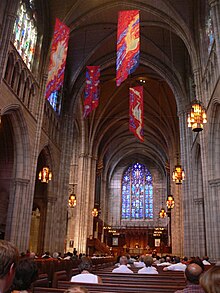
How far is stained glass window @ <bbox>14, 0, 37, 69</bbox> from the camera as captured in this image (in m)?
15.3

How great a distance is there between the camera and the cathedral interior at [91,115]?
14398 mm

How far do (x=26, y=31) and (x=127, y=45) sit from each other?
6.37 meters

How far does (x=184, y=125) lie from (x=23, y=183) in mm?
11697

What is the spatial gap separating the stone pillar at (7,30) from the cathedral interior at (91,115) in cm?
4

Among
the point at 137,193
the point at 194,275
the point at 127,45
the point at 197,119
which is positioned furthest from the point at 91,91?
the point at 137,193

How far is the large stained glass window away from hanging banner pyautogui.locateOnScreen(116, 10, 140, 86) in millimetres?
34832

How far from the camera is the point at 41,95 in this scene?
17.5 metres

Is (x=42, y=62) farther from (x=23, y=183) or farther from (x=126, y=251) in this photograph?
(x=126, y=251)

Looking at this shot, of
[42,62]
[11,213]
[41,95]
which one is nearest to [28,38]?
→ [42,62]

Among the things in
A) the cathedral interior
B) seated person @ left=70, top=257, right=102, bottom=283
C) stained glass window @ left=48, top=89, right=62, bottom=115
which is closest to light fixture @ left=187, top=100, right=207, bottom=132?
the cathedral interior

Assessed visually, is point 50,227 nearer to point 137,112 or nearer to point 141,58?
point 137,112

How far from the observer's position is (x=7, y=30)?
12.5 meters

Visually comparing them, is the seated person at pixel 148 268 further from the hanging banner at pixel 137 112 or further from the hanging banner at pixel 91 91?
the hanging banner at pixel 91 91

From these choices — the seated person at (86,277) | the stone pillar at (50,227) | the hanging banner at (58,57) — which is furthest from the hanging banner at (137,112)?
the seated person at (86,277)
